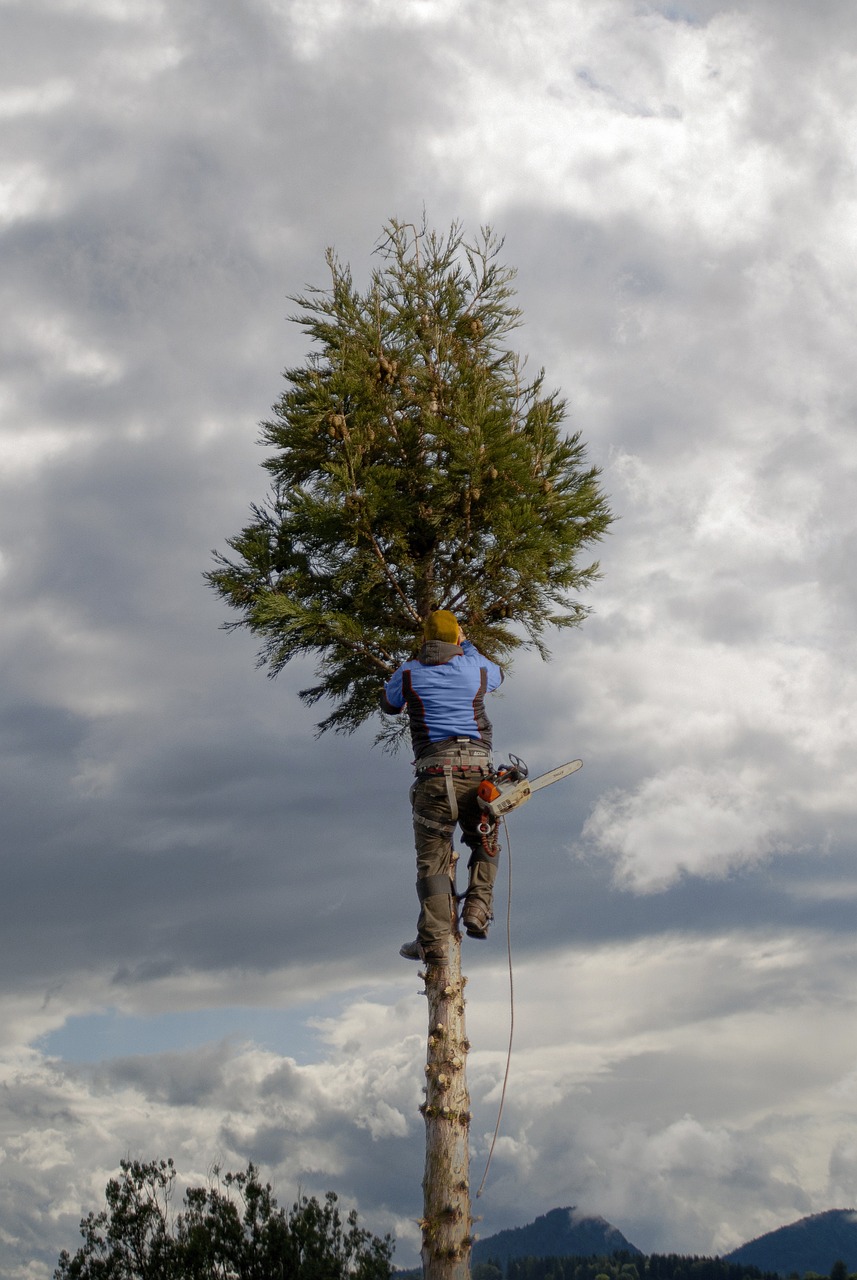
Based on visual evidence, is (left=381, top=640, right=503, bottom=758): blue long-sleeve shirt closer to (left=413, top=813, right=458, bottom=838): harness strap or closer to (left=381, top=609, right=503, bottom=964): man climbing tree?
(left=381, top=609, right=503, bottom=964): man climbing tree

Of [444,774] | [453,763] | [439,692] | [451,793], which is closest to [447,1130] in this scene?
[451,793]

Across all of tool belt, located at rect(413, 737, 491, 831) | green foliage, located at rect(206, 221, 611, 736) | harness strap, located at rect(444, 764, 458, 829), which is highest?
green foliage, located at rect(206, 221, 611, 736)

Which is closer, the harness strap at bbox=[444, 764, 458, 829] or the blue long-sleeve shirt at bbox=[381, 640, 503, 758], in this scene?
the harness strap at bbox=[444, 764, 458, 829]

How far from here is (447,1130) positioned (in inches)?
410

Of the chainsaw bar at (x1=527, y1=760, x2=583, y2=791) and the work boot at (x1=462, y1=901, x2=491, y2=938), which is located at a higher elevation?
the chainsaw bar at (x1=527, y1=760, x2=583, y2=791)

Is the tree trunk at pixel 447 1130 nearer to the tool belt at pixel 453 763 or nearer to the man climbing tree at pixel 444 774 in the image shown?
the man climbing tree at pixel 444 774

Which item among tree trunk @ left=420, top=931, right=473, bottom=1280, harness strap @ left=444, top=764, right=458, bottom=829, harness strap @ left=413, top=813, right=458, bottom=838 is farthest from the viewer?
harness strap @ left=413, top=813, right=458, bottom=838

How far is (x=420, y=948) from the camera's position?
1103 cm

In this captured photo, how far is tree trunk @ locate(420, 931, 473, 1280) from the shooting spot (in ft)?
33.3

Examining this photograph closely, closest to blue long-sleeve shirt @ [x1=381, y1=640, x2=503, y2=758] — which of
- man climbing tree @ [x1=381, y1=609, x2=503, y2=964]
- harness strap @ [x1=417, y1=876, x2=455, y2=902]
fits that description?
man climbing tree @ [x1=381, y1=609, x2=503, y2=964]

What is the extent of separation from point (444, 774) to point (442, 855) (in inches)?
32.2

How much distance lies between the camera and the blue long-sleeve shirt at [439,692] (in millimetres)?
11148

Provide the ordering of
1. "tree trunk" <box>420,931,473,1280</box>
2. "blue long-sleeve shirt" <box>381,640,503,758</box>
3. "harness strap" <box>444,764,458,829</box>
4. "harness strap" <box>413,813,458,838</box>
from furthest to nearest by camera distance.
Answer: "blue long-sleeve shirt" <box>381,640,503,758</box> < "harness strap" <box>413,813,458,838</box> < "harness strap" <box>444,764,458,829</box> < "tree trunk" <box>420,931,473,1280</box>

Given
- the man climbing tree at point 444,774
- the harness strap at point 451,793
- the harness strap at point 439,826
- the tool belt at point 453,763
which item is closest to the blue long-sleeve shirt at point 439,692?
the man climbing tree at point 444,774
